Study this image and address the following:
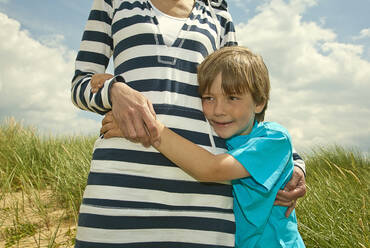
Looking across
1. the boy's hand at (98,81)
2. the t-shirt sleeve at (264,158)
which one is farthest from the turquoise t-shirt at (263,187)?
the boy's hand at (98,81)

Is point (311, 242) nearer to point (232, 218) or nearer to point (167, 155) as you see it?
point (232, 218)

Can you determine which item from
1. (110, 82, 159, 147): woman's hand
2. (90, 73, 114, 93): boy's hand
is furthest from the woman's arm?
(110, 82, 159, 147): woman's hand

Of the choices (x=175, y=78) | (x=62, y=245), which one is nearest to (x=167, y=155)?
(x=175, y=78)

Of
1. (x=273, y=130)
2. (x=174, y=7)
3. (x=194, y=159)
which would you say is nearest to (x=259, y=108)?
(x=273, y=130)

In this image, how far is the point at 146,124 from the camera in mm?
1204

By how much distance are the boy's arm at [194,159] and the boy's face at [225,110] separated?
204 mm

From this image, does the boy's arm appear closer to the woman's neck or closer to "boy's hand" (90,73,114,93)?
"boy's hand" (90,73,114,93)

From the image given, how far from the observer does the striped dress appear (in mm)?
1296

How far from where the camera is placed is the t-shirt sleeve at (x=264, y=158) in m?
1.34

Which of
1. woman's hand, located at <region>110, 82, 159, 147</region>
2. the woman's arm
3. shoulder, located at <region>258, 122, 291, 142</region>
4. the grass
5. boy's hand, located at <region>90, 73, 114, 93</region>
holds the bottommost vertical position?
the grass

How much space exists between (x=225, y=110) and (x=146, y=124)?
1.38 feet

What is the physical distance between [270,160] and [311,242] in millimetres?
2001

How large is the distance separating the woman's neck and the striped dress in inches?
1.8

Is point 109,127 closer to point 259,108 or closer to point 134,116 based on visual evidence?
point 134,116
